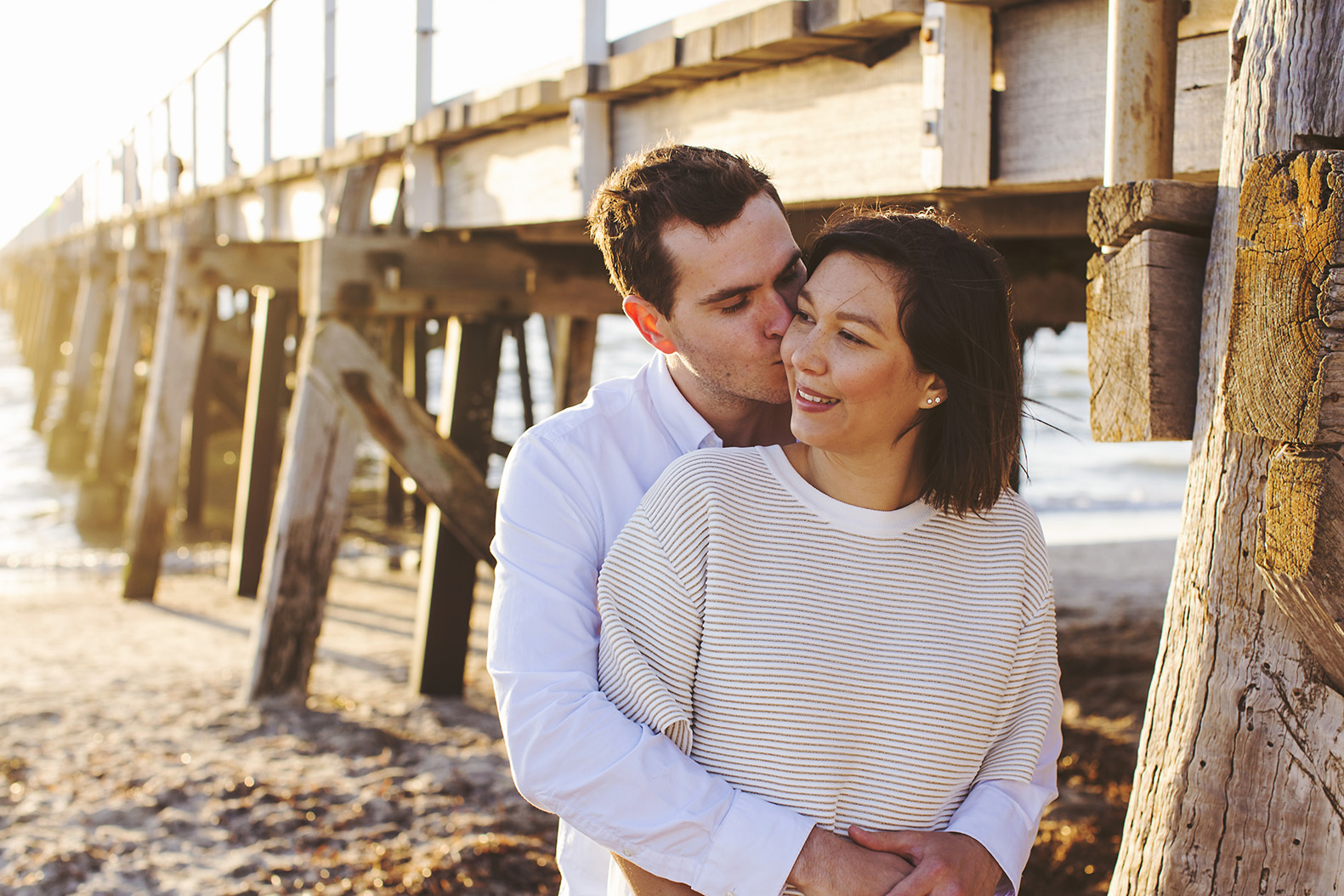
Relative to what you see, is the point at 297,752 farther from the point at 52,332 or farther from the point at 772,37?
the point at 52,332

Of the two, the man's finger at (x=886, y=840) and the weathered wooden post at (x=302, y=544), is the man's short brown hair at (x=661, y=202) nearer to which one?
the man's finger at (x=886, y=840)

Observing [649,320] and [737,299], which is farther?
[649,320]

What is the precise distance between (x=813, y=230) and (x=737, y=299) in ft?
0.70

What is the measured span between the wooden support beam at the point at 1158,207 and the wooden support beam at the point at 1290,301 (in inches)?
7.0

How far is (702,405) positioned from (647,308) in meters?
0.22

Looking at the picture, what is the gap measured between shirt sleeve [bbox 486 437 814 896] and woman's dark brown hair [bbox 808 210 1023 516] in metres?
0.53

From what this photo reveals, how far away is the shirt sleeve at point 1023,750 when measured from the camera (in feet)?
5.47

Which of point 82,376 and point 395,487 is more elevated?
point 82,376

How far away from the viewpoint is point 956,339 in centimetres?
165

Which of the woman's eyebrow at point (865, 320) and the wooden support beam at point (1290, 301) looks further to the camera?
the woman's eyebrow at point (865, 320)

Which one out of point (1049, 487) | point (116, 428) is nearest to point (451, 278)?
point (116, 428)

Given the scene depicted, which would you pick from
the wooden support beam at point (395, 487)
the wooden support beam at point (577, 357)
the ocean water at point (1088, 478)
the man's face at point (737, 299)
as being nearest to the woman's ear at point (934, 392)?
the man's face at point (737, 299)

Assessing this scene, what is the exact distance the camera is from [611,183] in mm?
2117

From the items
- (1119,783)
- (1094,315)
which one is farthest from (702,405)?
(1119,783)
